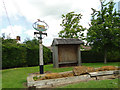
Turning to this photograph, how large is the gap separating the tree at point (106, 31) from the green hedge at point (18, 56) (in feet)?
23.0

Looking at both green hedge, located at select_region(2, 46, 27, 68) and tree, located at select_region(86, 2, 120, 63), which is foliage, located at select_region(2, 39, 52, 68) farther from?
tree, located at select_region(86, 2, 120, 63)

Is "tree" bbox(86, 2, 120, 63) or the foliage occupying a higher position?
"tree" bbox(86, 2, 120, 63)

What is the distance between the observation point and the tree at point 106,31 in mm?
9602

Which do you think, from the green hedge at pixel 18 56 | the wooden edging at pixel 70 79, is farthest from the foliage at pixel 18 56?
the wooden edging at pixel 70 79

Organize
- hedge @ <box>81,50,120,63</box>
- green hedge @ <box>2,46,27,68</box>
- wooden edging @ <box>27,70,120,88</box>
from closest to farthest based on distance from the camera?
1. wooden edging @ <box>27,70,120,88</box>
2. green hedge @ <box>2,46,27,68</box>
3. hedge @ <box>81,50,120,63</box>

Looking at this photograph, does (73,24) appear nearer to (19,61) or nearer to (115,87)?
(19,61)

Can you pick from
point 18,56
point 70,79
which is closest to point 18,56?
point 18,56

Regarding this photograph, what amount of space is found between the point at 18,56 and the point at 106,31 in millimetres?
10110

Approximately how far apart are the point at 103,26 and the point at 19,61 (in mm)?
10161

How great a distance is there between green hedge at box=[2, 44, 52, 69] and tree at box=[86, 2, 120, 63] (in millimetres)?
7020

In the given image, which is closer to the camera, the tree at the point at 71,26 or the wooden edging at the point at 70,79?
the wooden edging at the point at 70,79

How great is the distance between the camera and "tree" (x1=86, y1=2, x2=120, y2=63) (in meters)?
9.60

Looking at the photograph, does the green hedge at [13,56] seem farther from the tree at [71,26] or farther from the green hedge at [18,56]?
the tree at [71,26]

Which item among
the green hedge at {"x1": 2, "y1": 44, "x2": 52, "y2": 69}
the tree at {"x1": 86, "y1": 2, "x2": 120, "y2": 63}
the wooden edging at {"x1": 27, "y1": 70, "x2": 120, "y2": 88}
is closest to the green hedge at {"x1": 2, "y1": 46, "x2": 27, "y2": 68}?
the green hedge at {"x1": 2, "y1": 44, "x2": 52, "y2": 69}
